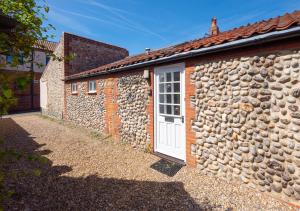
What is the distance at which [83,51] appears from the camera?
45.8 ft

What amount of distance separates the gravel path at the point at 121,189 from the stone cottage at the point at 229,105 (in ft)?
1.35

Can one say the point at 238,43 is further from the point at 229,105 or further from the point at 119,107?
the point at 119,107

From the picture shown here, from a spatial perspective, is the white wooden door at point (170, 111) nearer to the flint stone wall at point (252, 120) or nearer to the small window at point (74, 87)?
the flint stone wall at point (252, 120)

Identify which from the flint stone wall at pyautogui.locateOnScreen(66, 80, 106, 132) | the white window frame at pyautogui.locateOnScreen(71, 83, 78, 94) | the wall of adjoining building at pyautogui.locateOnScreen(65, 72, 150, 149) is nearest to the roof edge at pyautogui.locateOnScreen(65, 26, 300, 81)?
the wall of adjoining building at pyautogui.locateOnScreen(65, 72, 150, 149)

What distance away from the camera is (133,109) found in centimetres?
686

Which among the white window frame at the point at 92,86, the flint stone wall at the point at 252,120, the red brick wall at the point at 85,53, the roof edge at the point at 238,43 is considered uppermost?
the red brick wall at the point at 85,53

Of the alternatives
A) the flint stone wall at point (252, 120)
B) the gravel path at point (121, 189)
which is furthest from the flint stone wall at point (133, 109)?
the flint stone wall at point (252, 120)

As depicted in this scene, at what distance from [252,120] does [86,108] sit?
28.9 feet

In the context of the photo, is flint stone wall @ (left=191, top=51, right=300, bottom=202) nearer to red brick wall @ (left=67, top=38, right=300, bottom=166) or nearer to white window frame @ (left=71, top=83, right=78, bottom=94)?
red brick wall @ (left=67, top=38, right=300, bottom=166)

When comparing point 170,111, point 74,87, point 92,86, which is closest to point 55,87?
point 74,87

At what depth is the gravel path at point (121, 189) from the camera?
3.32 m

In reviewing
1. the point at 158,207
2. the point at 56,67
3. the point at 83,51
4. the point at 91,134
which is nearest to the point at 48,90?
the point at 56,67

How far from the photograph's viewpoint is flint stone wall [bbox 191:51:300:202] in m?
3.27

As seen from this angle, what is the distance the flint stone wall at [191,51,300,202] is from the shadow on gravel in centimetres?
118
